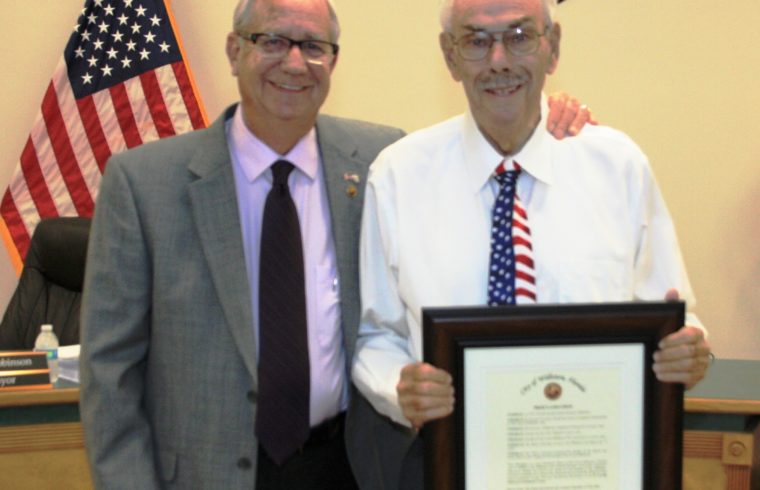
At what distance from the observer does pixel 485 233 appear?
74.6 inches

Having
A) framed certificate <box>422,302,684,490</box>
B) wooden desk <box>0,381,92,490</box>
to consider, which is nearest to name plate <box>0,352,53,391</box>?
wooden desk <box>0,381,92,490</box>

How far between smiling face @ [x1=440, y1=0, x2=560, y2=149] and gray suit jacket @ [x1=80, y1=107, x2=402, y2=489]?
0.48 metres

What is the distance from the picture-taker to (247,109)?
2191 millimetres

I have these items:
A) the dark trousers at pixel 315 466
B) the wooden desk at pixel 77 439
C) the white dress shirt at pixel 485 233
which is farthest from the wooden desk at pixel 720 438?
the dark trousers at pixel 315 466

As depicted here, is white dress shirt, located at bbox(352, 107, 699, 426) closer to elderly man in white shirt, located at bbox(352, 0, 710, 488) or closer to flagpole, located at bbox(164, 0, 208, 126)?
elderly man in white shirt, located at bbox(352, 0, 710, 488)

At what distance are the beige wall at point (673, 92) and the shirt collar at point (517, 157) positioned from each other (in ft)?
8.72

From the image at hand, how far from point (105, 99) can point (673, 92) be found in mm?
2767

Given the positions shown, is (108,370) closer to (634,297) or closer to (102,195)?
(102,195)

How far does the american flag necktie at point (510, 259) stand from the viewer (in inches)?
71.8

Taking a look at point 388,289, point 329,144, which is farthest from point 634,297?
point 329,144

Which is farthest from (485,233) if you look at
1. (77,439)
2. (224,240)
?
(77,439)

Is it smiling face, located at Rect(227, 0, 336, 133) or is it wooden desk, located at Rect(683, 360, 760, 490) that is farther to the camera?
wooden desk, located at Rect(683, 360, 760, 490)

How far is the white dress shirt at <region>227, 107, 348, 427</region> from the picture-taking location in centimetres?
209

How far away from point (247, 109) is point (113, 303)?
54 centimetres
